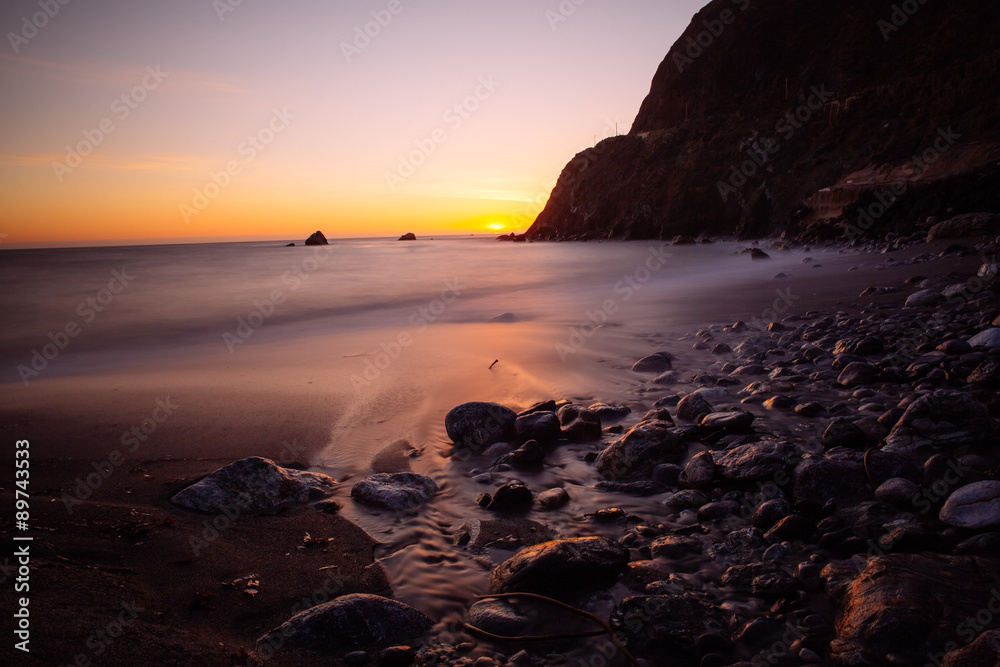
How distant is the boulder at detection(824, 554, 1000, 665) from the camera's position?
173cm

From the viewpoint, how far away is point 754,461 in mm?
3059

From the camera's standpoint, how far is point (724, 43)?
62.8 metres

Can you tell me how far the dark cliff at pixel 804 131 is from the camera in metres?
20.0

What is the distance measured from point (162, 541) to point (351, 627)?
1.35 metres

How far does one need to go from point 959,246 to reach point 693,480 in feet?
41.0

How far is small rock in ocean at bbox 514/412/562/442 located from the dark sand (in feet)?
5.22

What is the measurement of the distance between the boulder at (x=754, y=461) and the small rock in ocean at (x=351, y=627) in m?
1.95
